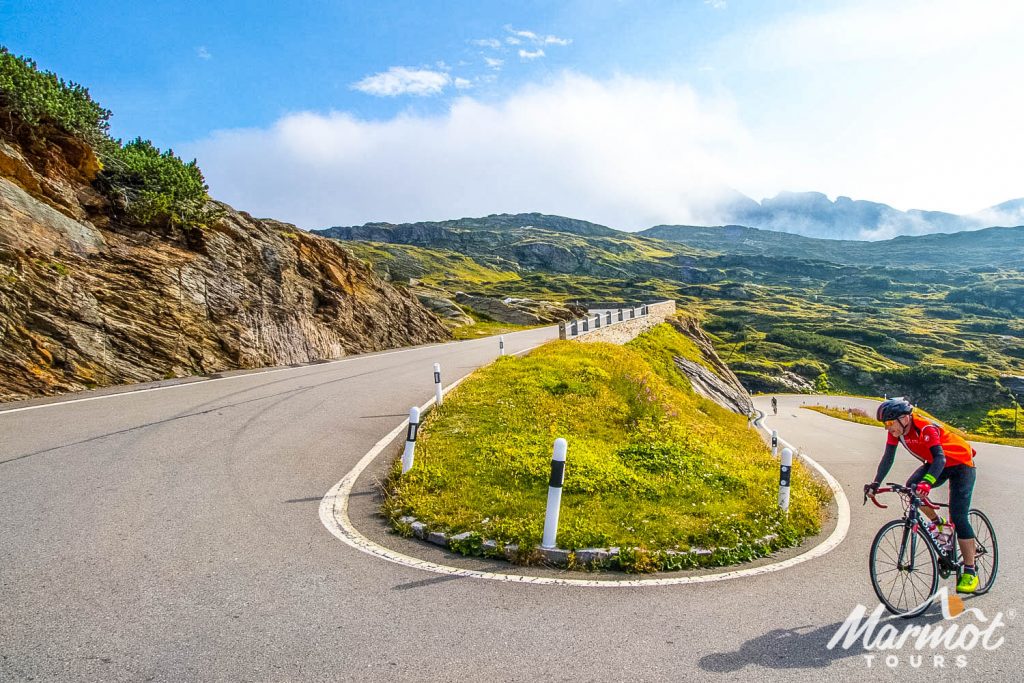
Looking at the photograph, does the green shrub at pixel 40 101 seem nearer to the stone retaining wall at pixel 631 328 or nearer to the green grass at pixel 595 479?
the green grass at pixel 595 479

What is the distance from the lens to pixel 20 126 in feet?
58.1

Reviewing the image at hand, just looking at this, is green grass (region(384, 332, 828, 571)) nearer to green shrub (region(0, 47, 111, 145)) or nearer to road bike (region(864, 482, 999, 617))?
road bike (region(864, 482, 999, 617))

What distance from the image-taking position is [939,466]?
557 centimetres

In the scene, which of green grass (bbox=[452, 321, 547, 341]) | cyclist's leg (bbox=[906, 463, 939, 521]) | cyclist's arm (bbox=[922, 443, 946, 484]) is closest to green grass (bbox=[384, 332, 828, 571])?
cyclist's leg (bbox=[906, 463, 939, 521])

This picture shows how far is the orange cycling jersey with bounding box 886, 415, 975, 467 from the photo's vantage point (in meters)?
5.73

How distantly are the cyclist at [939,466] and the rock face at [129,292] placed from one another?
16690 millimetres

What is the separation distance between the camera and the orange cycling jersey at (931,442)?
226 inches

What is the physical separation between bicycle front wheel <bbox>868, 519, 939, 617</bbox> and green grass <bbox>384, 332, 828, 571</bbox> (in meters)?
1.47

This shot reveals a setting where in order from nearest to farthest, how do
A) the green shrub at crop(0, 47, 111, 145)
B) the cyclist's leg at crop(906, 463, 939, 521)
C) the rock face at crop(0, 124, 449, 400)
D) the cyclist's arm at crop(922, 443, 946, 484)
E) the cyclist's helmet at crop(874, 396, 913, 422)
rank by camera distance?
1. the cyclist's arm at crop(922, 443, 946, 484)
2. the cyclist's leg at crop(906, 463, 939, 521)
3. the cyclist's helmet at crop(874, 396, 913, 422)
4. the rock face at crop(0, 124, 449, 400)
5. the green shrub at crop(0, 47, 111, 145)

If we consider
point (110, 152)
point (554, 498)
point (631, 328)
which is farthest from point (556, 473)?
point (631, 328)

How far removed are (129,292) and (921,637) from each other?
19538mm

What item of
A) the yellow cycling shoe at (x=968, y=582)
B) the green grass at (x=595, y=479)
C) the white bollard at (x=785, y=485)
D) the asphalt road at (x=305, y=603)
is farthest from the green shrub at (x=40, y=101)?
the yellow cycling shoe at (x=968, y=582)

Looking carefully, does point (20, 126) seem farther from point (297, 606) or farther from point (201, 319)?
point (297, 606)

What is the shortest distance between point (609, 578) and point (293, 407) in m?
9.69
